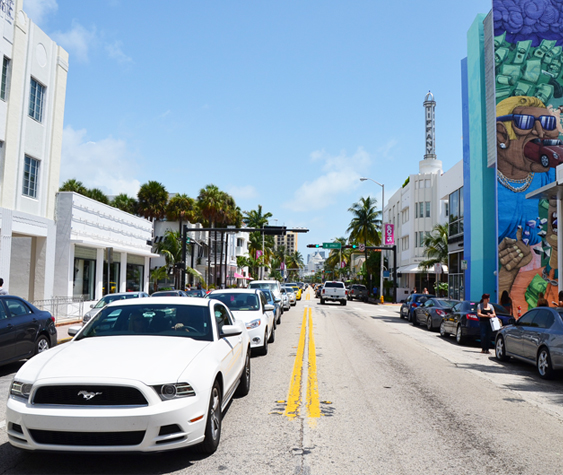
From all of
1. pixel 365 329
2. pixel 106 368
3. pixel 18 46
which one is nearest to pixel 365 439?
pixel 106 368

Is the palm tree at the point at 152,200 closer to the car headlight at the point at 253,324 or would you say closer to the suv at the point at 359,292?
the suv at the point at 359,292

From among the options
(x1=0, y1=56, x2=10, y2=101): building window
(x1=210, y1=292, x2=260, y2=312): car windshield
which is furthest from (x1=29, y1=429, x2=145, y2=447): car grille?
(x1=0, y1=56, x2=10, y2=101): building window

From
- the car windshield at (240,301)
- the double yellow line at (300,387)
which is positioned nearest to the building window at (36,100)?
the car windshield at (240,301)

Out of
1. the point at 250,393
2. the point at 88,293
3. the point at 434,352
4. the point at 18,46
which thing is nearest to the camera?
the point at 250,393

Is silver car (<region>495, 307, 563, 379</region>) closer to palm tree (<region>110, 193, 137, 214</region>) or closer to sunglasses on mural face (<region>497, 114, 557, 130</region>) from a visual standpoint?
sunglasses on mural face (<region>497, 114, 557, 130</region>)

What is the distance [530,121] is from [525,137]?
86 cm

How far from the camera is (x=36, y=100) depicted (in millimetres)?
22531

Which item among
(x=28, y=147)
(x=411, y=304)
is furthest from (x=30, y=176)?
(x=411, y=304)

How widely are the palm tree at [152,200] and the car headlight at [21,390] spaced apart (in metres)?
47.9

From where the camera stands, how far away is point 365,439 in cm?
574

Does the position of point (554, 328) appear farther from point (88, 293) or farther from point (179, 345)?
point (88, 293)

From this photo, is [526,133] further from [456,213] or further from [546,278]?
[456,213]

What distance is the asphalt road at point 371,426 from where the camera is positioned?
489 cm

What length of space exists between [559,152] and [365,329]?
1471 cm
